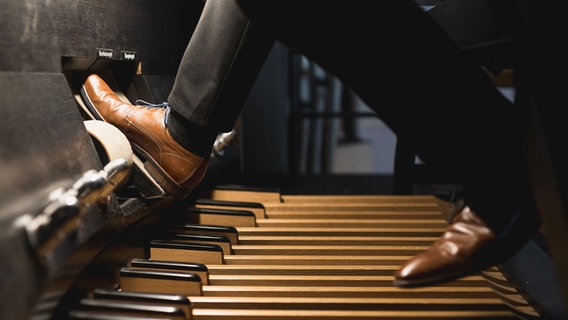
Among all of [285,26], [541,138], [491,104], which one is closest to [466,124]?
[491,104]

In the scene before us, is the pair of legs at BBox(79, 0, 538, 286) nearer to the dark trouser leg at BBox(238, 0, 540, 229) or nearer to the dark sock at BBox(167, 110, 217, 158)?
the dark trouser leg at BBox(238, 0, 540, 229)

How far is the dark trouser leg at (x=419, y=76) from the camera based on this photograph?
79cm

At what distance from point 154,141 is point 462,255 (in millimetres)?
600

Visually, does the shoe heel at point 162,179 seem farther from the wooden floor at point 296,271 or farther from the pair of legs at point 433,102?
the pair of legs at point 433,102

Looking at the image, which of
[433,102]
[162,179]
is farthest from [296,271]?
[433,102]

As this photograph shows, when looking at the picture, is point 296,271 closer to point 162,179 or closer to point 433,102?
point 162,179

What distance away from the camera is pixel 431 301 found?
1.01m

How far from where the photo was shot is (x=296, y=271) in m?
1.13

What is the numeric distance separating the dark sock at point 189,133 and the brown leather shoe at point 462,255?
1.56 feet

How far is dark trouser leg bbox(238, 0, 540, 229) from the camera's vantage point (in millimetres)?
790

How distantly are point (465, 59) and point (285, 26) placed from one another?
24cm

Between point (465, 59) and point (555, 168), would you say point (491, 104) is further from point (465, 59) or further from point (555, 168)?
point (555, 168)

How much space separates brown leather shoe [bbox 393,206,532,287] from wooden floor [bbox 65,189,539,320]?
0.16 m

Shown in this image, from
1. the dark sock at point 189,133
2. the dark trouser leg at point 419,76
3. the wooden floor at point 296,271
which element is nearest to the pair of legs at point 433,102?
the dark trouser leg at point 419,76
